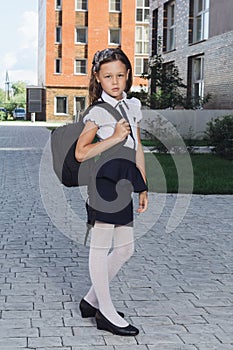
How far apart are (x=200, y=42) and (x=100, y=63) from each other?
2217 cm

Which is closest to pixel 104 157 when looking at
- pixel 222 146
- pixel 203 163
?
pixel 203 163

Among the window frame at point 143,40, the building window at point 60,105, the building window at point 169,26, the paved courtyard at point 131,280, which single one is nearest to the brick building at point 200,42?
the building window at point 169,26

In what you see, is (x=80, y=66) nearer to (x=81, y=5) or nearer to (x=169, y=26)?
(x=81, y=5)

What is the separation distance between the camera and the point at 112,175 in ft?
13.6

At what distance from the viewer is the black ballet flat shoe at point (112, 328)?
427cm

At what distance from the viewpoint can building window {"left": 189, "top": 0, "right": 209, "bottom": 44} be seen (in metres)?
25.5

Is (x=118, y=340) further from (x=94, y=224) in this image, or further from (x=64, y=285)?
(x=64, y=285)

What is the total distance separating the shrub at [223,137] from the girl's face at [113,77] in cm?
1366

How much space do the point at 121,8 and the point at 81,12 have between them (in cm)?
326

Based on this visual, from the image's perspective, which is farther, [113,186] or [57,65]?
[57,65]

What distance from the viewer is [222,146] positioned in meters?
18.2

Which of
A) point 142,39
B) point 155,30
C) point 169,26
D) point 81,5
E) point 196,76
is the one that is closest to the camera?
point 196,76

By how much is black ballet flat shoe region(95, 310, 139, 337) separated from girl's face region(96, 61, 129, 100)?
1.46m

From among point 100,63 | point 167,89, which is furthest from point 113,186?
point 167,89
